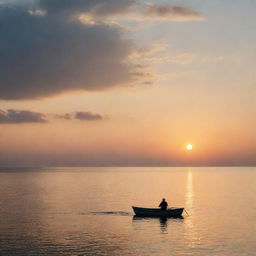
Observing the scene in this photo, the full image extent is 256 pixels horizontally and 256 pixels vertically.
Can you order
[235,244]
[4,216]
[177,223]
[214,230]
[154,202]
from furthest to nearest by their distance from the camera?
[154,202]
[4,216]
[177,223]
[214,230]
[235,244]

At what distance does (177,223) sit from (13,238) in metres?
31.6

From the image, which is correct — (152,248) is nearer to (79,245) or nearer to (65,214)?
(79,245)

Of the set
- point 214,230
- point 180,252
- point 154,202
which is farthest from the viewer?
point 154,202

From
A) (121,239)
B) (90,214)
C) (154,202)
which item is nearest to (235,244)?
(121,239)

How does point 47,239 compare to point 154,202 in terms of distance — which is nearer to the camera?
point 47,239

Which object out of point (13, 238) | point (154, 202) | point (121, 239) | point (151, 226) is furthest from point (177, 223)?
point (154, 202)

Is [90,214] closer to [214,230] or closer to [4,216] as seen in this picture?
[4,216]

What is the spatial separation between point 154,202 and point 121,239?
6637 cm

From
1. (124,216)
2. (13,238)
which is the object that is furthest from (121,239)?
(124,216)

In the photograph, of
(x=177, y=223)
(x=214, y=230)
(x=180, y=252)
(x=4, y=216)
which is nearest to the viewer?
(x=180, y=252)

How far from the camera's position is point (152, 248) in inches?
2119

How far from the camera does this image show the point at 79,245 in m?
54.3

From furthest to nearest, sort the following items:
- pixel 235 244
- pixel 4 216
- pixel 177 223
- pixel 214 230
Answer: pixel 4 216, pixel 177 223, pixel 214 230, pixel 235 244

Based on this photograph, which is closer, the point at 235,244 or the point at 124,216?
the point at 235,244
